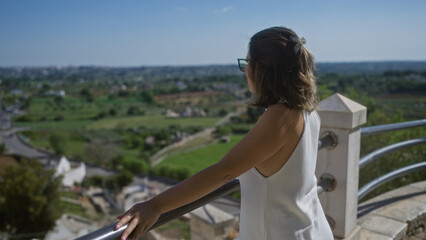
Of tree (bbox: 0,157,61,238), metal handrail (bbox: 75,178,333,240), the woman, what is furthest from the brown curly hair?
tree (bbox: 0,157,61,238)

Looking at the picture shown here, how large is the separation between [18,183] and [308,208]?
21.9 m

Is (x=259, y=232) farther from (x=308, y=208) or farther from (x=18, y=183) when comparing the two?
(x=18, y=183)

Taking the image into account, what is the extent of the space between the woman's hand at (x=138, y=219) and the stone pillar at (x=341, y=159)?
137 cm

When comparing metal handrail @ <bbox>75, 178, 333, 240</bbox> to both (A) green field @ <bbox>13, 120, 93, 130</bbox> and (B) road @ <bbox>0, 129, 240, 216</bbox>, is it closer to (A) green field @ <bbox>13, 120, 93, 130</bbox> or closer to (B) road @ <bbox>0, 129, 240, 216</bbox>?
(B) road @ <bbox>0, 129, 240, 216</bbox>

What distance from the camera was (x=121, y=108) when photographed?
3027 inches

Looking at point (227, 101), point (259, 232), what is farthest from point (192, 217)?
point (227, 101)

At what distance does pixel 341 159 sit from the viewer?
6.88 feet

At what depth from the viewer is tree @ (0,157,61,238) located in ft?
62.5

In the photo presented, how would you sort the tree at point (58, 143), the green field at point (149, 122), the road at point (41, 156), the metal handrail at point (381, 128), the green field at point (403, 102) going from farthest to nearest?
1. the green field at point (149, 122)
2. the tree at point (58, 143)
3. the road at point (41, 156)
4. the green field at point (403, 102)
5. the metal handrail at point (381, 128)

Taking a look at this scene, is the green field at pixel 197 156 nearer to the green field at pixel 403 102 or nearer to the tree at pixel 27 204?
the tree at pixel 27 204

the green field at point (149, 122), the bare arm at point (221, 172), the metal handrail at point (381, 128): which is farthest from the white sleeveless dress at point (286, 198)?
the green field at point (149, 122)

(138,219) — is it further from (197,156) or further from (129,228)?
(197,156)

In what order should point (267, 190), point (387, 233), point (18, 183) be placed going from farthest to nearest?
point (18, 183)
point (387, 233)
point (267, 190)

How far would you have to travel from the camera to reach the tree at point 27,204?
1905 cm
